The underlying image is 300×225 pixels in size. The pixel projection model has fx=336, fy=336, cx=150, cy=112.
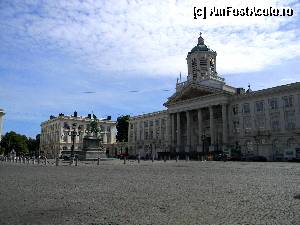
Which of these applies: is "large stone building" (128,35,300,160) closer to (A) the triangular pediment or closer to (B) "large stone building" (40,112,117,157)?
(A) the triangular pediment

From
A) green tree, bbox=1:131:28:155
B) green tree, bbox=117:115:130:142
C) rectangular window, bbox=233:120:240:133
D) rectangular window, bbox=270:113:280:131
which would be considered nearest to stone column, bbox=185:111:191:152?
rectangular window, bbox=233:120:240:133

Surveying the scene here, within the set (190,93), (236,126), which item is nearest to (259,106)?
Result: (236,126)

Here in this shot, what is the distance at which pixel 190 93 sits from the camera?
8788cm

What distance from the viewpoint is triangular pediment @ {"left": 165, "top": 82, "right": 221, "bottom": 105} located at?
269 feet

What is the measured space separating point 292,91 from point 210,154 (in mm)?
20784

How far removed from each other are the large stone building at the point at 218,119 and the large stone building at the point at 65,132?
28.5 meters

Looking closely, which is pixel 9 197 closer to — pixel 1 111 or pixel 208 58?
pixel 208 58

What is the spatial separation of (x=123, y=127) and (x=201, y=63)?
4539 centimetres

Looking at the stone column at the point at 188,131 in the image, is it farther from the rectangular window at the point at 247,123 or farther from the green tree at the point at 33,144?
the green tree at the point at 33,144

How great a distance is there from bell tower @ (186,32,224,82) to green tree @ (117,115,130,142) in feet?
127

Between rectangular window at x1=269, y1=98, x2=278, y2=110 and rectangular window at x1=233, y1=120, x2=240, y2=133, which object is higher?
rectangular window at x1=269, y1=98, x2=278, y2=110

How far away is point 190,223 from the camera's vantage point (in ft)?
20.8

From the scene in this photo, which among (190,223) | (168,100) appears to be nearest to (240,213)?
(190,223)

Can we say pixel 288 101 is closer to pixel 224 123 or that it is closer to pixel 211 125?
pixel 224 123
